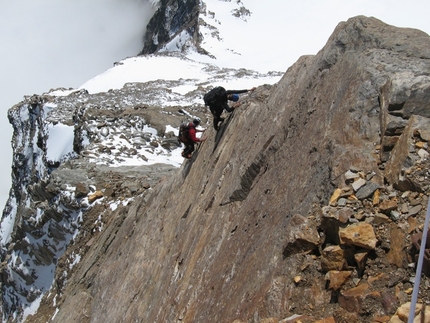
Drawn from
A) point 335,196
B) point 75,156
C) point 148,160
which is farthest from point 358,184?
point 75,156

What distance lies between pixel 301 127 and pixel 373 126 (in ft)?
5.33

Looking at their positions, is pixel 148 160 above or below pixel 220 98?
below

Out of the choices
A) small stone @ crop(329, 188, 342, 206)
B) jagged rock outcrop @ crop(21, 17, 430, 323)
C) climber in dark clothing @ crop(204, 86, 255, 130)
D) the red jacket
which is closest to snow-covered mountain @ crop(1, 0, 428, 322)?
jagged rock outcrop @ crop(21, 17, 430, 323)

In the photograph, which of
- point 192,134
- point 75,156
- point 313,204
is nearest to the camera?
point 313,204

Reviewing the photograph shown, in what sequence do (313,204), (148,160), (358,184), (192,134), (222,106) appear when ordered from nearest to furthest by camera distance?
(358,184) < (313,204) < (222,106) < (192,134) < (148,160)

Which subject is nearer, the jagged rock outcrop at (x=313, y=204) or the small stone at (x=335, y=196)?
the jagged rock outcrop at (x=313, y=204)

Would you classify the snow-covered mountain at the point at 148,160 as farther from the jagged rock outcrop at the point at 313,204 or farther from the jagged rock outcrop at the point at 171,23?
the jagged rock outcrop at the point at 171,23

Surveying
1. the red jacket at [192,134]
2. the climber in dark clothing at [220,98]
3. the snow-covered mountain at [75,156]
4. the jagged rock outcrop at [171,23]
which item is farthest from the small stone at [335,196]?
the jagged rock outcrop at [171,23]

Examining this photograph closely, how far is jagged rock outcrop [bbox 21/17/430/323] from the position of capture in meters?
5.37

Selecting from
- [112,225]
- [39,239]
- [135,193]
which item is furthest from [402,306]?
[39,239]

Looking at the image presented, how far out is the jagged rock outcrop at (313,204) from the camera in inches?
211

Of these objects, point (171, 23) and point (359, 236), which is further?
point (171, 23)

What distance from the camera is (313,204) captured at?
20.9 ft

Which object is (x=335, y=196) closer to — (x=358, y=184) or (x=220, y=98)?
(x=358, y=184)
